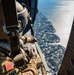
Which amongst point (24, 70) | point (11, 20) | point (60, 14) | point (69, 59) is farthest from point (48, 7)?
point (11, 20)

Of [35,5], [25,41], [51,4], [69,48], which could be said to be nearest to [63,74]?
[69,48]

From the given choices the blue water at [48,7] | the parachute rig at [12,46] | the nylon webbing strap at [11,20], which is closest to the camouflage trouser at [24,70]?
the parachute rig at [12,46]

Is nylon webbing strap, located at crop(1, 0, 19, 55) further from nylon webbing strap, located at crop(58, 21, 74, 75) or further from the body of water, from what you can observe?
the body of water

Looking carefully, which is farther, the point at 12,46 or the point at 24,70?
the point at 24,70

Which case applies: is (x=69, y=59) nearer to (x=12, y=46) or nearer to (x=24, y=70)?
(x=12, y=46)

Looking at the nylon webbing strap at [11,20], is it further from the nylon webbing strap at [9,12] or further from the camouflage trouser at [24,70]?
the camouflage trouser at [24,70]

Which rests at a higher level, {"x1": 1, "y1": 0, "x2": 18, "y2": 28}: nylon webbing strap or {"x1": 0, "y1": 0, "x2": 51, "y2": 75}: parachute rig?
{"x1": 1, "y1": 0, "x2": 18, "y2": 28}: nylon webbing strap

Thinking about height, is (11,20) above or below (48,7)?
above

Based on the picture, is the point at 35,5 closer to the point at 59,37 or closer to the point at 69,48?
the point at 69,48

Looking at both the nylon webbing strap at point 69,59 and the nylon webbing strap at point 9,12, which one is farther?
the nylon webbing strap at point 69,59

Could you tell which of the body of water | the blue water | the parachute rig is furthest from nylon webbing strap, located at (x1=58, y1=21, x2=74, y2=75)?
the blue water

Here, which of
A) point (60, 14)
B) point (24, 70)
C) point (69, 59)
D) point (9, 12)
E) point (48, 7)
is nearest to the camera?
point (9, 12)

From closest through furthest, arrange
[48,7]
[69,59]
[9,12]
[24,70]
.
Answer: [9,12], [69,59], [24,70], [48,7]
